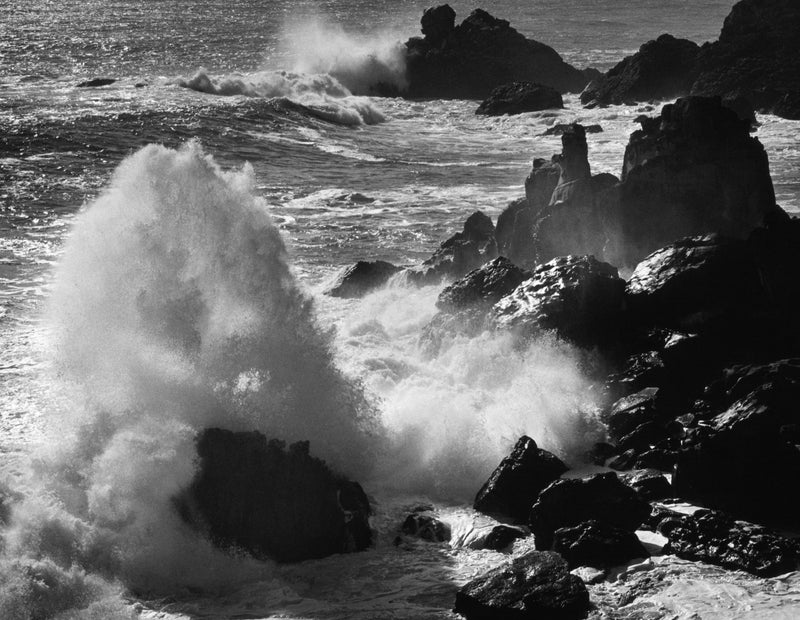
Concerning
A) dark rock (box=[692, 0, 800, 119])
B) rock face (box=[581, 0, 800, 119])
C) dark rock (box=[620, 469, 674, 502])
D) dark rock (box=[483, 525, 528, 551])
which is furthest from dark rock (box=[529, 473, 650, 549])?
rock face (box=[581, 0, 800, 119])

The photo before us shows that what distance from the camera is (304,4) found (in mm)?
102438

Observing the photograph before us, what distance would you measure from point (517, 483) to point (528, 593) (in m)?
3.08

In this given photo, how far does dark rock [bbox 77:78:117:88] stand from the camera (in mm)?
54050

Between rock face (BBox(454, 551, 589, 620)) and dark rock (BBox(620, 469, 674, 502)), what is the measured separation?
2.65m

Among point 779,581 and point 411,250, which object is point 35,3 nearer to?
point 411,250

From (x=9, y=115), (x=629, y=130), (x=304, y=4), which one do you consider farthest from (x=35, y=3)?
(x=629, y=130)

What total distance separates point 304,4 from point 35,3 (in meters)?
22.6

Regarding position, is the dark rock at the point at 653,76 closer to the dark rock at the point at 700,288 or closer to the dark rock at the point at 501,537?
the dark rock at the point at 700,288

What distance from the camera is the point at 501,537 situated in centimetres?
1473

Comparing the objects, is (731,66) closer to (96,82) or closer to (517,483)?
(96,82)

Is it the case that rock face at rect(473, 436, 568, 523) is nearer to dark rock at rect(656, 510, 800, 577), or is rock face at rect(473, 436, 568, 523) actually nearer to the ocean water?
the ocean water

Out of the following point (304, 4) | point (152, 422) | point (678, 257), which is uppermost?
point (304, 4)

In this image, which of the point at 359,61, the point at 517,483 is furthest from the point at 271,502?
the point at 359,61

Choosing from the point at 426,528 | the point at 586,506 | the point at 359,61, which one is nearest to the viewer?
the point at 586,506
